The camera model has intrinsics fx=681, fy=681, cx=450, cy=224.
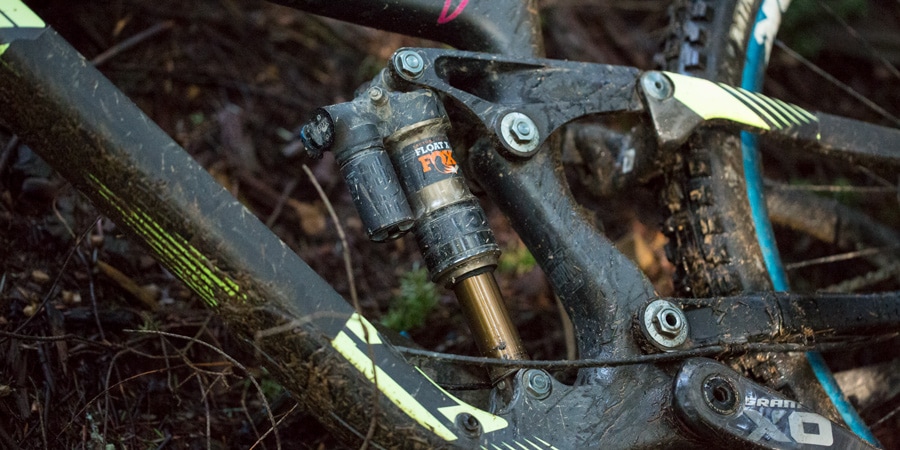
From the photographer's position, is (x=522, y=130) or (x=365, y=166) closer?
(x=365, y=166)

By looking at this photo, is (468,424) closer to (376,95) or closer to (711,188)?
(376,95)

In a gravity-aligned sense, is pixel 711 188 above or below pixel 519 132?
above

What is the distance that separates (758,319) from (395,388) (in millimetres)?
764

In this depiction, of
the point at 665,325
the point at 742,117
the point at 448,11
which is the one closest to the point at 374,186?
the point at 448,11

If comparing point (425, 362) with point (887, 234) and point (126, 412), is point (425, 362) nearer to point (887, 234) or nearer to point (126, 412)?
point (126, 412)

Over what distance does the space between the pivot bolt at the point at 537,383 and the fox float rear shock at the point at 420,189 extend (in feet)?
0.17

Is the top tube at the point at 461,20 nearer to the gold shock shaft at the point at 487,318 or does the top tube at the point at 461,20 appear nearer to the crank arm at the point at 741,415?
the gold shock shaft at the point at 487,318

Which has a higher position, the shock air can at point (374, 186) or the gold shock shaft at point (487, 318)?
the shock air can at point (374, 186)

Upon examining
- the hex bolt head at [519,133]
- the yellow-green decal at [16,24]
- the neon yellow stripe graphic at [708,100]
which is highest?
the neon yellow stripe graphic at [708,100]

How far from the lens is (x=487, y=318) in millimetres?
1317

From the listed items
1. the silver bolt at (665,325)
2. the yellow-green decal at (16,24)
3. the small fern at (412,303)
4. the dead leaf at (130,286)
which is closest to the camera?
the yellow-green decal at (16,24)

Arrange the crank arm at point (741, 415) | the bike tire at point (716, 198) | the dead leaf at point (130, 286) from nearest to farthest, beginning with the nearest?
the crank arm at point (741, 415)
the bike tire at point (716, 198)
the dead leaf at point (130, 286)

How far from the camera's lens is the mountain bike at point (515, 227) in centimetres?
113

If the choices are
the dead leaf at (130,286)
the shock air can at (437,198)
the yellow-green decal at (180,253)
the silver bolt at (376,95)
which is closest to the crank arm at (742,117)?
the shock air can at (437,198)
